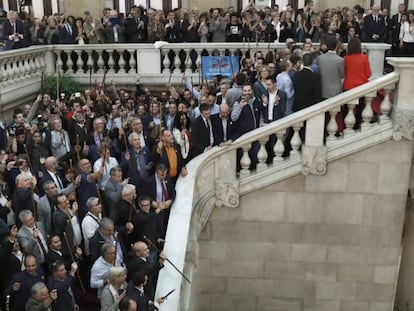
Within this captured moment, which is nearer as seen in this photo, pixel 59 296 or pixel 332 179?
pixel 59 296

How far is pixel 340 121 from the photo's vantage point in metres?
8.66

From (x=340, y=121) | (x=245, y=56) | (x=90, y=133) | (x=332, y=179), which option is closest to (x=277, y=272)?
(x=332, y=179)

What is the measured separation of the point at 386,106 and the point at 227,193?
259 cm

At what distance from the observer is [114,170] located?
7496 mm

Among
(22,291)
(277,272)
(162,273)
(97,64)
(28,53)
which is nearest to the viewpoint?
(22,291)

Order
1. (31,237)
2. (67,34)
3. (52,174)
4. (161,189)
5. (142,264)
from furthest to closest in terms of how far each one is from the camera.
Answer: (67,34) → (52,174) → (161,189) → (31,237) → (142,264)

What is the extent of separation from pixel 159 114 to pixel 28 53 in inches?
169

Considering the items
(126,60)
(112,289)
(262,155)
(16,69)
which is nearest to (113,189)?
(112,289)

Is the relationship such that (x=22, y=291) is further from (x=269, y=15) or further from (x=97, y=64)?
(x=269, y=15)

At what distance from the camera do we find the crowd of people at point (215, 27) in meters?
13.4

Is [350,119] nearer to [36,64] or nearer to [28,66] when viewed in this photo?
[28,66]

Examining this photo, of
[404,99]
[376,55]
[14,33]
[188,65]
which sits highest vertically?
[14,33]

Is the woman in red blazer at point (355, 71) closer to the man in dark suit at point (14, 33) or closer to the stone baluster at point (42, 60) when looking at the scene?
the stone baluster at point (42, 60)


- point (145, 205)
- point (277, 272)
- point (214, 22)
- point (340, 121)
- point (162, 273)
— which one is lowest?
point (277, 272)
